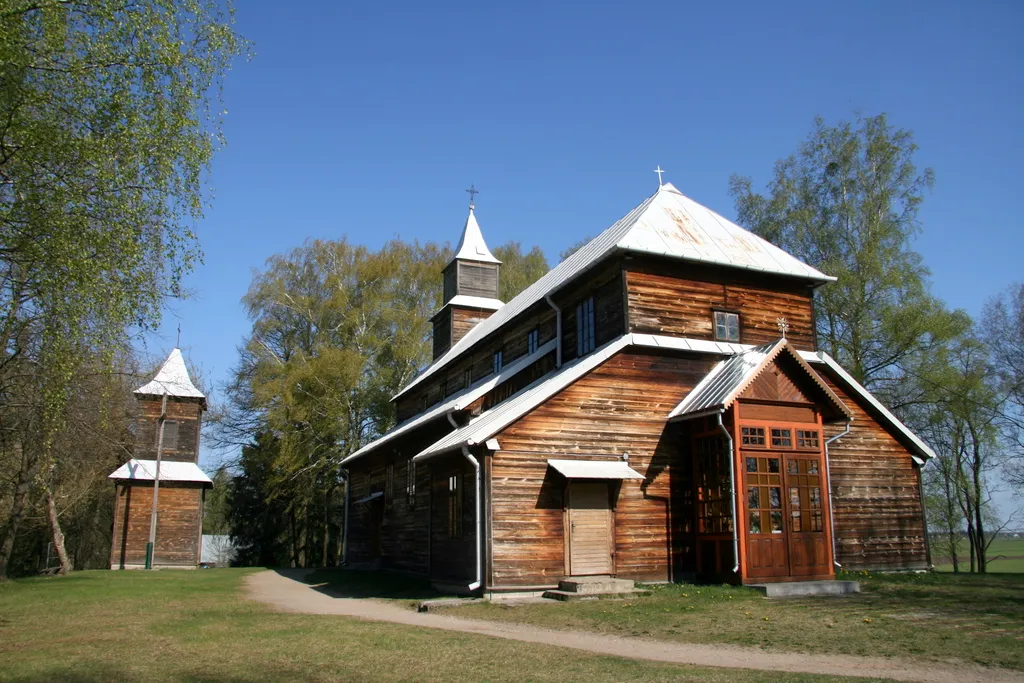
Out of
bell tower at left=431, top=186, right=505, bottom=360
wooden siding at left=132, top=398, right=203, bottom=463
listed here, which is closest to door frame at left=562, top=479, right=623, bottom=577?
bell tower at left=431, top=186, right=505, bottom=360

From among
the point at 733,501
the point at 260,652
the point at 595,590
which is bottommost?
the point at 260,652

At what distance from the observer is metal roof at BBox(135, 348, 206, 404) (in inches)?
1518

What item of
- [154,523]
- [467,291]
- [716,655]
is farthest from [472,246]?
[716,655]

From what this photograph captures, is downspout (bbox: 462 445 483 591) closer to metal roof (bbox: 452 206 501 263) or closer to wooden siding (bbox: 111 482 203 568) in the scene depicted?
metal roof (bbox: 452 206 501 263)

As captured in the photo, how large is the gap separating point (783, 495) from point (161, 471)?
30.0 m

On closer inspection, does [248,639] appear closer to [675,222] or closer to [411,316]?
[675,222]

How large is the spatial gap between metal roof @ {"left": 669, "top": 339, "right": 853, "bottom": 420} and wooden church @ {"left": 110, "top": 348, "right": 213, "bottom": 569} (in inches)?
967

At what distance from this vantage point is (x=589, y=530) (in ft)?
58.3

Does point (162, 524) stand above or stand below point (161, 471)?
below

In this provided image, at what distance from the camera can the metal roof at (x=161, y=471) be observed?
35875 millimetres

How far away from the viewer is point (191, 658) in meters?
10.3

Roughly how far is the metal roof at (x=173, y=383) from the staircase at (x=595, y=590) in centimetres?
2838

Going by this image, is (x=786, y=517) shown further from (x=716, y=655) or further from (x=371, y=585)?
(x=371, y=585)

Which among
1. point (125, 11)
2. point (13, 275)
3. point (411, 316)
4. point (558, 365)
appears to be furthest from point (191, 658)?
point (411, 316)
